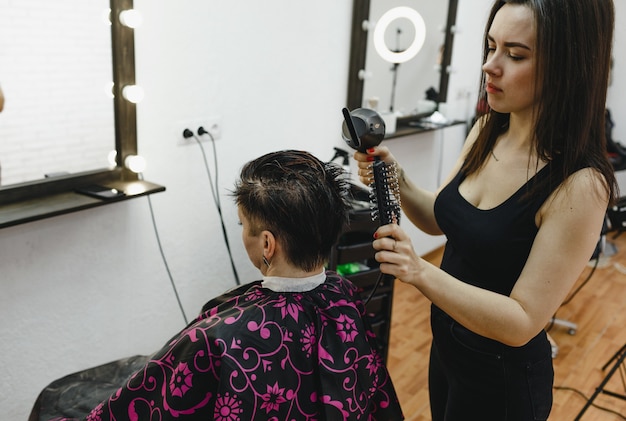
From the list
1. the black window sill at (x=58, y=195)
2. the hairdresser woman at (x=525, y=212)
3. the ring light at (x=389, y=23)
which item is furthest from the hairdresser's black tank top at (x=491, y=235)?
the ring light at (x=389, y=23)

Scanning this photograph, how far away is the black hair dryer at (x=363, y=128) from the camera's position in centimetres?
99

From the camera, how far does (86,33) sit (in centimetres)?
149

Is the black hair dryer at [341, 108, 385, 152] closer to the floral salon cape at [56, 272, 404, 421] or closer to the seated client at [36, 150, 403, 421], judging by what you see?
the seated client at [36, 150, 403, 421]

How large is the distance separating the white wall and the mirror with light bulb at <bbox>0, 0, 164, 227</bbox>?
0.26ft

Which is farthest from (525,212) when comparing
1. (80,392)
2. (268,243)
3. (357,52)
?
(357,52)

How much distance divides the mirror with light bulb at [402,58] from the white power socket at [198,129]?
0.73m

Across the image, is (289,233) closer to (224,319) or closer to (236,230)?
(224,319)

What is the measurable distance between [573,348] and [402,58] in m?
1.53

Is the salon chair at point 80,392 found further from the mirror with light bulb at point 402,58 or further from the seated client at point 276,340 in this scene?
the mirror with light bulb at point 402,58

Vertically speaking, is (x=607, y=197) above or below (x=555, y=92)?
below

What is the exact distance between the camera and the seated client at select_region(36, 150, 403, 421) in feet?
3.16

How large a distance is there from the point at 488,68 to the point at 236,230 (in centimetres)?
131

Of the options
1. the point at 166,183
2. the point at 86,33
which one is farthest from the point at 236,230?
the point at 86,33

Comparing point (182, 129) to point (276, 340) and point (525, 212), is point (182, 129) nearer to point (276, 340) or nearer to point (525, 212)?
point (276, 340)
